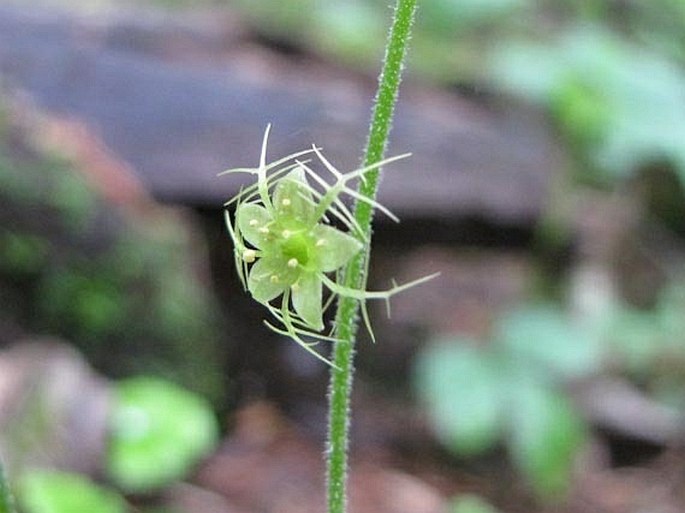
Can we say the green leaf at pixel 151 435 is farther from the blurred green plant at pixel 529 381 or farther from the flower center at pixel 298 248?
the flower center at pixel 298 248

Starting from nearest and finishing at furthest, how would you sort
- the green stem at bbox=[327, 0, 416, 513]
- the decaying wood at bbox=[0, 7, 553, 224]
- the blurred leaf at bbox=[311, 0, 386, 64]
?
the green stem at bbox=[327, 0, 416, 513] → the decaying wood at bbox=[0, 7, 553, 224] → the blurred leaf at bbox=[311, 0, 386, 64]

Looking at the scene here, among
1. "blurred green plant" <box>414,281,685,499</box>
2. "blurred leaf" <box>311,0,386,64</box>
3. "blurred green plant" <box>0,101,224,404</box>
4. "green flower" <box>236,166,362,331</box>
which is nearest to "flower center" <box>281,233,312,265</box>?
"green flower" <box>236,166,362,331</box>

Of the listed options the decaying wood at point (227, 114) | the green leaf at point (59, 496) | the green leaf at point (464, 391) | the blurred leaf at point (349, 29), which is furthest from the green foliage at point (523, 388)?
the blurred leaf at point (349, 29)

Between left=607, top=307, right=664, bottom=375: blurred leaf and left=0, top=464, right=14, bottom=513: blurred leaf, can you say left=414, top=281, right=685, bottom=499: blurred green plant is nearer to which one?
left=607, top=307, right=664, bottom=375: blurred leaf

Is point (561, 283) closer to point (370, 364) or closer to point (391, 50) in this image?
point (370, 364)

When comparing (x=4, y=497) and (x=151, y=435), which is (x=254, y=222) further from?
(x=151, y=435)

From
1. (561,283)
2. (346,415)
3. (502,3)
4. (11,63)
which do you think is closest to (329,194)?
(346,415)
